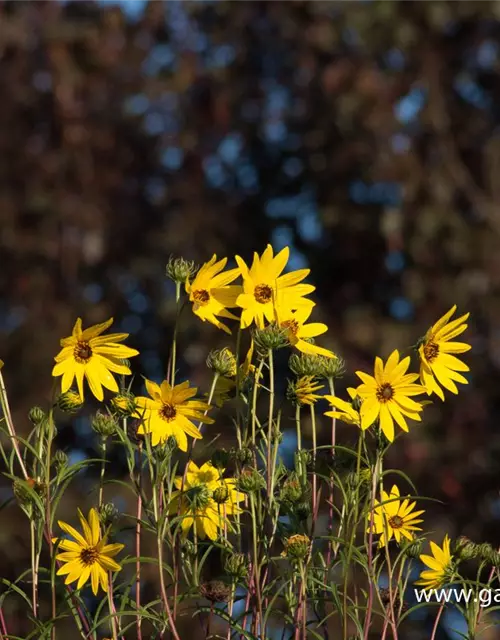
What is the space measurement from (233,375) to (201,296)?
89 millimetres

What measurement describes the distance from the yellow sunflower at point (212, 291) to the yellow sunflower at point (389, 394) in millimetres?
154

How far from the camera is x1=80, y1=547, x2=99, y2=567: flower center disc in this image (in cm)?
122

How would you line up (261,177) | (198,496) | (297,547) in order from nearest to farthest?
(297,547) < (198,496) < (261,177)

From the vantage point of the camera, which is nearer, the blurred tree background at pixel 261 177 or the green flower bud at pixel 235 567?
the green flower bud at pixel 235 567

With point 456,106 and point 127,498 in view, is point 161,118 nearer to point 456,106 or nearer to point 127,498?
point 456,106

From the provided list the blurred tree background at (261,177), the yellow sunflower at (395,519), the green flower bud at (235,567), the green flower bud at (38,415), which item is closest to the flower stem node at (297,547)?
the green flower bud at (235,567)

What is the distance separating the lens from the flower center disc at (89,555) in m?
1.22

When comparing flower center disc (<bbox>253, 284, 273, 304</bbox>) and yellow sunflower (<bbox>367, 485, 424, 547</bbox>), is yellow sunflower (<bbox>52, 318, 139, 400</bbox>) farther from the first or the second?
yellow sunflower (<bbox>367, 485, 424, 547</bbox>)

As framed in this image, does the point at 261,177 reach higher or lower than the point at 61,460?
lower

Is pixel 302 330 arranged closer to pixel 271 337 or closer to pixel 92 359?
pixel 271 337

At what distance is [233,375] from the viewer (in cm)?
128

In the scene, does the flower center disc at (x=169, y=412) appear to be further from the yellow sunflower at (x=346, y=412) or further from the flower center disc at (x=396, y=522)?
the flower center disc at (x=396, y=522)

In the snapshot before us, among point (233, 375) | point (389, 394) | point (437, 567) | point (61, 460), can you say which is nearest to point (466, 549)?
point (437, 567)

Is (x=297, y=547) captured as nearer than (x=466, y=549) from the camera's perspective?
Yes
